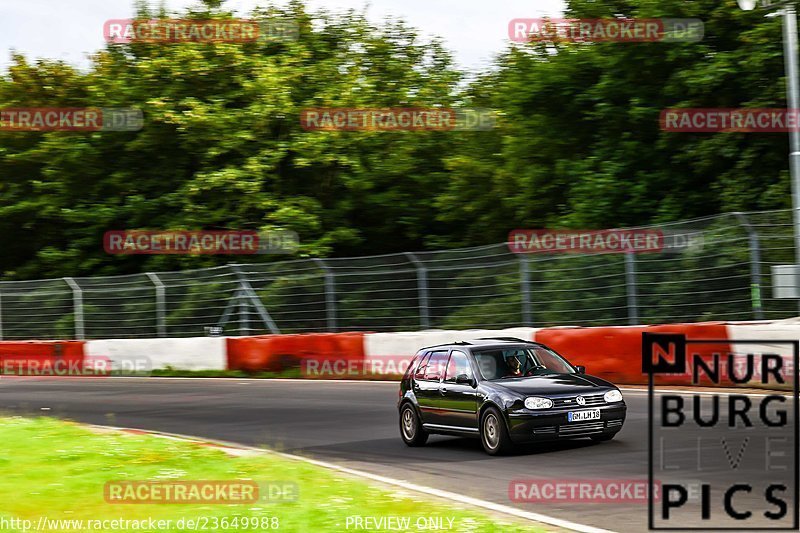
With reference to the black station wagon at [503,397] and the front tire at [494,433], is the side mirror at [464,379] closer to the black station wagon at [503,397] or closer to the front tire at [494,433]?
the black station wagon at [503,397]

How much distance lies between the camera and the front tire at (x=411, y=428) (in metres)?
13.6

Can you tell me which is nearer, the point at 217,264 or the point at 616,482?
the point at 616,482

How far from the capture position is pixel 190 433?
15.1 m

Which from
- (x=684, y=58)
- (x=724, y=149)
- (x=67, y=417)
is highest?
(x=684, y=58)

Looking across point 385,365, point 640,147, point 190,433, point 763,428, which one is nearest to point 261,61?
point 640,147

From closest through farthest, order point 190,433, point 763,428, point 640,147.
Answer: point 763,428
point 190,433
point 640,147

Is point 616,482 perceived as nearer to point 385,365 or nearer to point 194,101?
point 385,365

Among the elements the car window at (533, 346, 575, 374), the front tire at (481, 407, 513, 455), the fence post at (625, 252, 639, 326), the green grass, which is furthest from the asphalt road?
the fence post at (625, 252, 639, 326)

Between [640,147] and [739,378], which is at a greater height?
[640,147]

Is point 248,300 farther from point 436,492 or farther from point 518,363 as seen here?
point 436,492

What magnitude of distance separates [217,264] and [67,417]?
15225 millimetres

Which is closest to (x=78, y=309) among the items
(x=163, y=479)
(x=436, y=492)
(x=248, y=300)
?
(x=248, y=300)

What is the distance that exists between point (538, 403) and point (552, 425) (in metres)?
0.27

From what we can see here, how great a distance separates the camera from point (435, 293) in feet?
73.2
